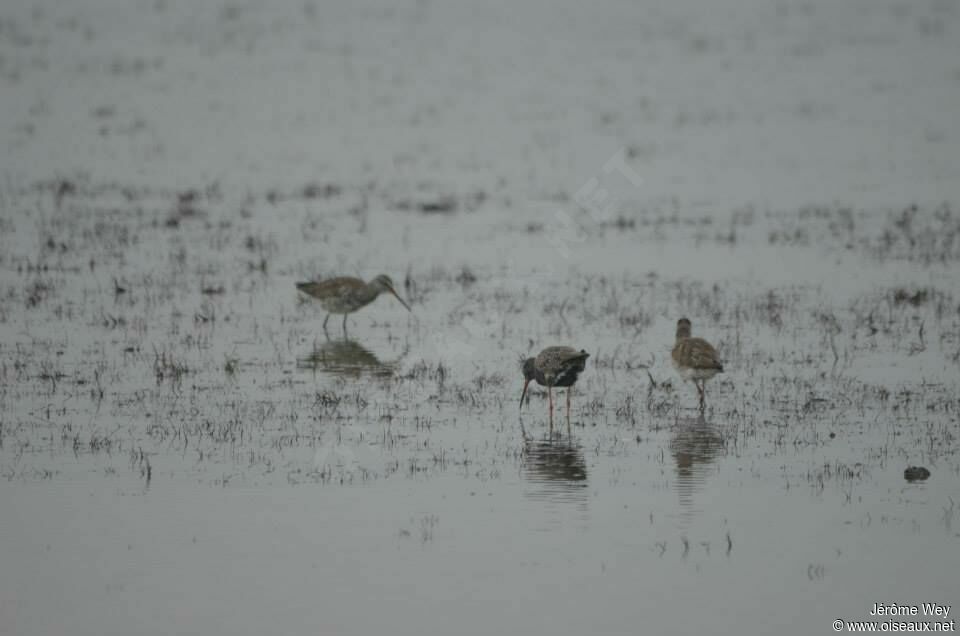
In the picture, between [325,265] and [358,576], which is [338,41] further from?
[358,576]

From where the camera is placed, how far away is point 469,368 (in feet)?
43.2

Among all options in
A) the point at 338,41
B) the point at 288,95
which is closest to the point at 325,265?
the point at 288,95

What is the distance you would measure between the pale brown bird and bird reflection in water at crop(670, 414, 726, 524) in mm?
398

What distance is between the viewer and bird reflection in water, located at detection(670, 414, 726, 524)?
915 centimetres

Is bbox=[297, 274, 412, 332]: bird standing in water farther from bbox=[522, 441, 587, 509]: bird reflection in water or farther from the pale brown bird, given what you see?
bbox=[522, 441, 587, 509]: bird reflection in water

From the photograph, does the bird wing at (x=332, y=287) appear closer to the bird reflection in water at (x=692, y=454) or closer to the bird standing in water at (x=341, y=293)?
the bird standing in water at (x=341, y=293)

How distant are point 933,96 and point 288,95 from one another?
16638 millimetres

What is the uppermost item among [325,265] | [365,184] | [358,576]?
[365,184]

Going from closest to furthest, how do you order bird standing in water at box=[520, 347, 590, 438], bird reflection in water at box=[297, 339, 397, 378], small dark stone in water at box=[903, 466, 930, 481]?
1. small dark stone in water at box=[903, 466, 930, 481]
2. bird standing in water at box=[520, 347, 590, 438]
3. bird reflection in water at box=[297, 339, 397, 378]

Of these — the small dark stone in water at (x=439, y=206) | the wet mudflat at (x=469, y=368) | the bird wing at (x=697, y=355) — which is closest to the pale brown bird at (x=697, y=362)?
the bird wing at (x=697, y=355)

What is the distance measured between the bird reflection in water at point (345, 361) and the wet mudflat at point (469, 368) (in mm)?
61

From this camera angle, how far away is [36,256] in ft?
60.7

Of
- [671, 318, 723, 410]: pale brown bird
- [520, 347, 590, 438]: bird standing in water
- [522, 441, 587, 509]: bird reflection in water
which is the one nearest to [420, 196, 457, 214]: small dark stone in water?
[671, 318, 723, 410]: pale brown bird

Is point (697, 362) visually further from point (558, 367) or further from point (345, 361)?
point (345, 361)
